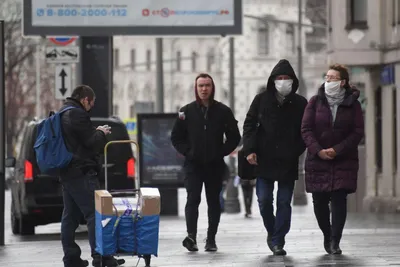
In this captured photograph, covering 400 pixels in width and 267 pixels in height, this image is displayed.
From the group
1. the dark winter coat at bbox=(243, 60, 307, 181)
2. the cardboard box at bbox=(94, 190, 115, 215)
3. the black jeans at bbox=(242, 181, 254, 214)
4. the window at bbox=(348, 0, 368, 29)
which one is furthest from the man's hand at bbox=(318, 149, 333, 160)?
the window at bbox=(348, 0, 368, 29)

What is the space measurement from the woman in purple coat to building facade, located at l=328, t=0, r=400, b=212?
642 inches

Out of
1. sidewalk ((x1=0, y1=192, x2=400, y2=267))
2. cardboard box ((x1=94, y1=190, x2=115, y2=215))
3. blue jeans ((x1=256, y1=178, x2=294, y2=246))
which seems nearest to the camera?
cardboard box ((x1=94, y1=190, x2=115, y2=215))

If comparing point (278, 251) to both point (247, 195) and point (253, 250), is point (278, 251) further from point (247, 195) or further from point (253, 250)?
point (247, 195)

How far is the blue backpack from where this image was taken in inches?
533

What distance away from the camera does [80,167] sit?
44.7 feet

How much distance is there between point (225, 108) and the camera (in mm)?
15602

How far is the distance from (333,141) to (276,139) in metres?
0.62

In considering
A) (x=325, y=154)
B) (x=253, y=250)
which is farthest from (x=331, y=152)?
(x=253, y=250)

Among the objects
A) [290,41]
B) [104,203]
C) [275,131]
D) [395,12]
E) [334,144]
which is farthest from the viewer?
[290,41]

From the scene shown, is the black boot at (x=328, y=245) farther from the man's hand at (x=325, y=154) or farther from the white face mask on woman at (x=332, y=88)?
the white face mask on woman at (x=332, y=88)

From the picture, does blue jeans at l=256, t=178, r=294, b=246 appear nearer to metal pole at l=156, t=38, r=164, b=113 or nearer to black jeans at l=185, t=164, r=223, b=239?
black jeans at l=185, t=164, r=223, b=239

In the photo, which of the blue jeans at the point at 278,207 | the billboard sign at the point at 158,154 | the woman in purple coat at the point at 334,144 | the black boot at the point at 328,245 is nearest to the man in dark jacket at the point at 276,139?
the blue jeans at the point at 278,207

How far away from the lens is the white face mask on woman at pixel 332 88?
47.2 ft

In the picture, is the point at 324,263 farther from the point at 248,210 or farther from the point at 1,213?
the point at 248,210
